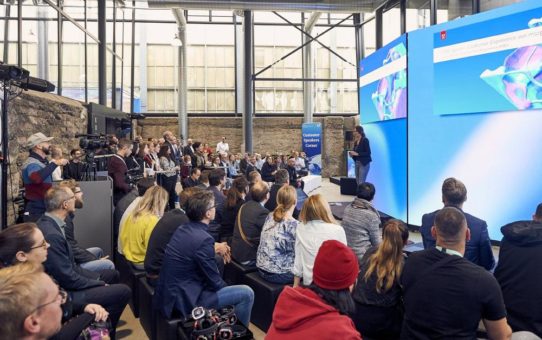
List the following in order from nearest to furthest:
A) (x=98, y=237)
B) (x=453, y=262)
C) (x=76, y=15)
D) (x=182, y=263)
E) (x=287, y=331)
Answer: (x=287, y=331) → (x=453, y=262) → (x=182, y=263) → (x=98, y=237) → (x=76, y=15)

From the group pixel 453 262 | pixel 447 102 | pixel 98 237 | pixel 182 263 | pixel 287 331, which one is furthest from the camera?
pixel 447 102

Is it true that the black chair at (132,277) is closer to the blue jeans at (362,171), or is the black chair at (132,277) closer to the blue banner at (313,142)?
the blue jeans at (362,171)

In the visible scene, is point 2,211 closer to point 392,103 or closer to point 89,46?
point 392,103

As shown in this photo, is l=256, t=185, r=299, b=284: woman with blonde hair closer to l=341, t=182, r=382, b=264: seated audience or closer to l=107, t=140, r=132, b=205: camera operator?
l=341, t=182, r=382, b=264: seated audience

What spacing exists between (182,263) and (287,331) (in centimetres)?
118

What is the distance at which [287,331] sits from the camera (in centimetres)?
138

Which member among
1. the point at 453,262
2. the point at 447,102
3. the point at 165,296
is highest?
the point at 447,102

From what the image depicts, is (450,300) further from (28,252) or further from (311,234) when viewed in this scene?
(28,252)

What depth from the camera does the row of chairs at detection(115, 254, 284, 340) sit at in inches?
97.9

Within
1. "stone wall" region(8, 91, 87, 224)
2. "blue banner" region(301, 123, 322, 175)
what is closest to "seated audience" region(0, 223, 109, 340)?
"stone wall" region(8, 91, 87, 224)

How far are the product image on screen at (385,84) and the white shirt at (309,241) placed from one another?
345cm

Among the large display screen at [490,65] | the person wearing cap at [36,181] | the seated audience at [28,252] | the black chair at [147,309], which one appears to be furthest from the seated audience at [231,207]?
the large display screen at [490,65]

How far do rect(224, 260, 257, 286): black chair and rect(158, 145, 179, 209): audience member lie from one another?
3.81 m

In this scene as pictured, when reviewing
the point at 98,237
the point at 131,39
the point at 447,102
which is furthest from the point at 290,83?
the point at 98,237
